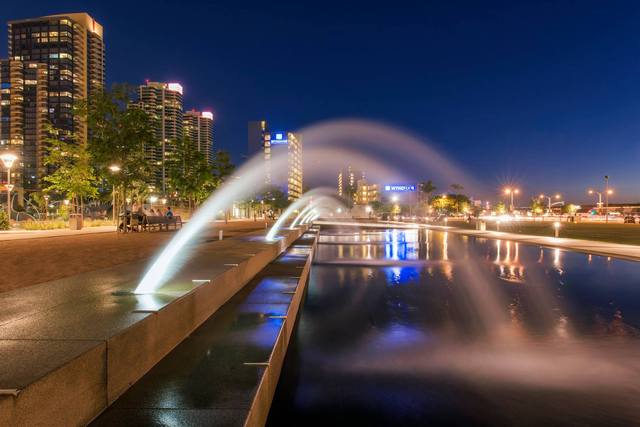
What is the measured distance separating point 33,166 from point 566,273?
19158 cm

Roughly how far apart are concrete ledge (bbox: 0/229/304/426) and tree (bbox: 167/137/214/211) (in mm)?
49604

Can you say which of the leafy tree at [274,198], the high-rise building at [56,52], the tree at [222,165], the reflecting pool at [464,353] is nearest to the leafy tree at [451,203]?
the leafy tree at [274,198]

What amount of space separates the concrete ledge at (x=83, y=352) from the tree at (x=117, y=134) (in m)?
29.3

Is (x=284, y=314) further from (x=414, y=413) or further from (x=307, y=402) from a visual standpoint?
(x=414, y=413)

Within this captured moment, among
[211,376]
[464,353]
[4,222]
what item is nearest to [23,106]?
[4,222]

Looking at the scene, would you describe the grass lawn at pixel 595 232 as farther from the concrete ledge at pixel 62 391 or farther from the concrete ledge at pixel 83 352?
the concrete ledge at pixel 62 391

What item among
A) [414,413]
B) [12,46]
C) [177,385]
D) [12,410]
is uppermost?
[12,46]

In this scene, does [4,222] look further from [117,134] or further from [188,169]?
[188,169]

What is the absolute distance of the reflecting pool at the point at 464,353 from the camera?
17.6 ft

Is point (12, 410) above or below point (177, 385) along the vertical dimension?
above

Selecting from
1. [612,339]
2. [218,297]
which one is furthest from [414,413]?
[612,339]

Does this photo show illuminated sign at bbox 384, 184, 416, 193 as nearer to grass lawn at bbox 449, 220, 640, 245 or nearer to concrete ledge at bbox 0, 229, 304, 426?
grass lawn at bbox 449, 220, 640, 245

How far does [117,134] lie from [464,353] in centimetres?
3215

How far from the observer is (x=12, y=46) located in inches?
6772
